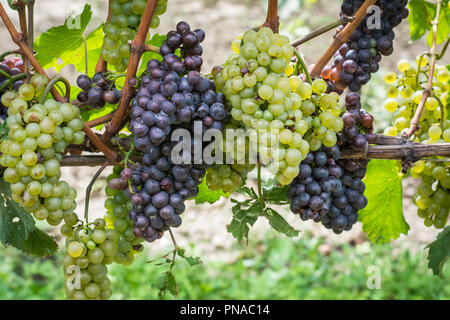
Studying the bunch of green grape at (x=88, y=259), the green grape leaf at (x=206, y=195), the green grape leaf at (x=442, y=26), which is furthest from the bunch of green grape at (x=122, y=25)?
the green grape leaf at (x=442, y=26)

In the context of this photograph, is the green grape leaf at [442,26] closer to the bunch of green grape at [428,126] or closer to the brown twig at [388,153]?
the bunch of green grape at [428,126]

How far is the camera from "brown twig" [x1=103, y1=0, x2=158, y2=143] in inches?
28.5

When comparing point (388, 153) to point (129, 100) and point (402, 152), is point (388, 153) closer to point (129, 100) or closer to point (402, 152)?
point (402, 152)

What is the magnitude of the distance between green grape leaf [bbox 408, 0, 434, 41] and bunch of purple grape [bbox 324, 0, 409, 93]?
0.24 meters

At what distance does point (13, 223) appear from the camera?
900 millimetres

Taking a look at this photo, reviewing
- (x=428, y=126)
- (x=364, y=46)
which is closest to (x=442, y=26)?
(x=428, y=126)

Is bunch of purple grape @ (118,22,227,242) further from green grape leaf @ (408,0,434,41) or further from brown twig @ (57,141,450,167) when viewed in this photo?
green grape leaf @ (408,0,434,41)

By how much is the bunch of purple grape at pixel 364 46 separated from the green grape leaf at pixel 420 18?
0.24m

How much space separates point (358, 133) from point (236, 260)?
1910 mm

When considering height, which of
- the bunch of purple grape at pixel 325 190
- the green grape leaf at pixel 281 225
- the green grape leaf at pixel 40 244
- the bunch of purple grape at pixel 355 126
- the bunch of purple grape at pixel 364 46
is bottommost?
the green grape leaf at pixel 40 244

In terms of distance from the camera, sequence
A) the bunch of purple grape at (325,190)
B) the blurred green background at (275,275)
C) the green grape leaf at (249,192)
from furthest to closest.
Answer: the blurred green background at (275,275)
the green grape leaf at (249,192)
the bunch of purple grape at (325,190)

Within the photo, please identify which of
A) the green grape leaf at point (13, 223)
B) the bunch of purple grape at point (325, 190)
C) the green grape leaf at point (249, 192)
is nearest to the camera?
the bunch of purple grape at point (325, 190)

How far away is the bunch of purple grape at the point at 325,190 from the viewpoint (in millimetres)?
780

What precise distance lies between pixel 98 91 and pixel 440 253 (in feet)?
2.29
